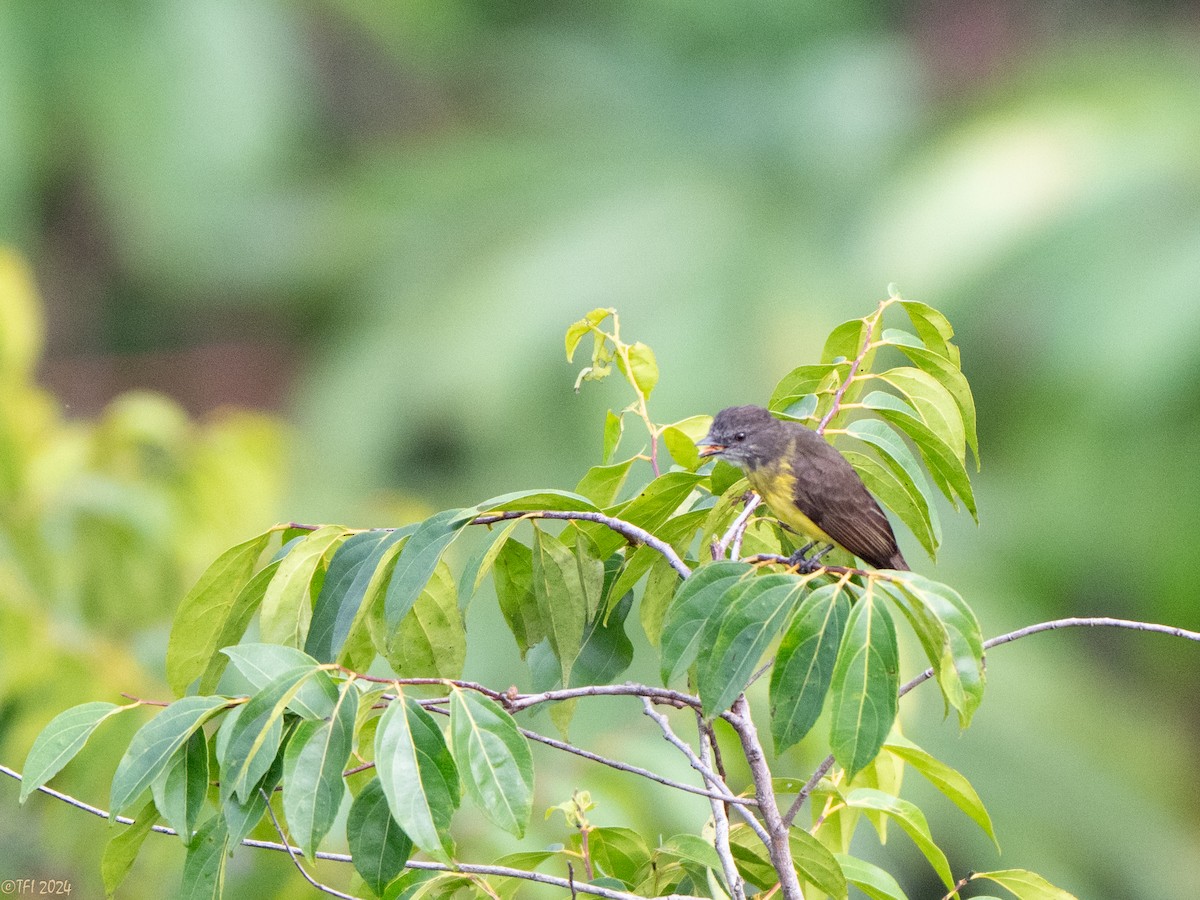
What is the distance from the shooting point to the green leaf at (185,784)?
140cm

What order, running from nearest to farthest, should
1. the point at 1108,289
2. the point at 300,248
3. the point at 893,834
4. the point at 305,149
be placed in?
1. the point at 893,834
2. the point at 1108,289
3. the point at 300,248
4. the point at 305,149

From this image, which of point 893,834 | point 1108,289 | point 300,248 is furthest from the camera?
point 300,248

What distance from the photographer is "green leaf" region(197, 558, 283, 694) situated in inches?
62.7

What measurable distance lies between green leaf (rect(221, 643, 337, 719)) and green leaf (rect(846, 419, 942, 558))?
68 centimetres

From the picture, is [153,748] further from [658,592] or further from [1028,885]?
[1028,885]

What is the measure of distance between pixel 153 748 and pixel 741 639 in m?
0.60

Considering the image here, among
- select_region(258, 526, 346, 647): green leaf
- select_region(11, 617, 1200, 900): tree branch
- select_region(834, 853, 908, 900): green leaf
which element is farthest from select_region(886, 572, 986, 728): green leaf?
select_region(258, 526, 346, 647): green leaf

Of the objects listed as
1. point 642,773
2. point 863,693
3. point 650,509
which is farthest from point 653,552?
point 863,693

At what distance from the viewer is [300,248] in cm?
1040

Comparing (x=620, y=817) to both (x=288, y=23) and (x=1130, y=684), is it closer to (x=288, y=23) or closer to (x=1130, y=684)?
(x=1130, y=684)

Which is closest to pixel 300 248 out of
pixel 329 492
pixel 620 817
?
pixel 329 492

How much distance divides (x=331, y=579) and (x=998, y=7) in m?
10.4

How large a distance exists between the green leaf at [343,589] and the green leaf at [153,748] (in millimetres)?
169

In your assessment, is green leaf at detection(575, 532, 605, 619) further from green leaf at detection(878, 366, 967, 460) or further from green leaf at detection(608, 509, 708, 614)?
green leaf at detection(878, 366, 967, 460)
